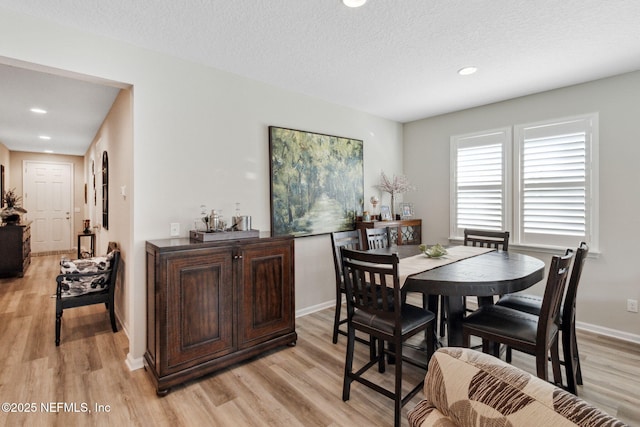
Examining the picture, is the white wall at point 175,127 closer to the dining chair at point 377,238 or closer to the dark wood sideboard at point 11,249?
the dining chair at point 377,238

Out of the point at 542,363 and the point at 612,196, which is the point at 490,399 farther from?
the point at 612,196

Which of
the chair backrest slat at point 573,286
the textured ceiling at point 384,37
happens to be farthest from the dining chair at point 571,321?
Answer: the textured ceiling at point 384,37

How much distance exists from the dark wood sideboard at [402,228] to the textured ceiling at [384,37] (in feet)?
5.35

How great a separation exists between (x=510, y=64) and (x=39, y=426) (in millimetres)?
4288

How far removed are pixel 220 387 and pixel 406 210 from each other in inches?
134

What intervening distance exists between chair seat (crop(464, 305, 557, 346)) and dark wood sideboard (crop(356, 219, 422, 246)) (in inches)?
74.2

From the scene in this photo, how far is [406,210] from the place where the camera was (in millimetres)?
4766

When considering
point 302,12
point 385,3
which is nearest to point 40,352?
point 302,12

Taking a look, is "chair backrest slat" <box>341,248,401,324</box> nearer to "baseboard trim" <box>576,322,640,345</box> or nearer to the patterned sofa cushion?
the patterned sofa cushion

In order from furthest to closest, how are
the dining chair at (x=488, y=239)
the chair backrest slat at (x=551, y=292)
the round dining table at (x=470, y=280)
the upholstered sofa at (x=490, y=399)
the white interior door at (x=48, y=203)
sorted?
the white interior door at (x=48, y=203) < the dining chair at (x=488, y=239) < the round dining table at (x=470, y=280) < the chair backrest slat at (x=551, y=292) < the upholstered sofa at (x=490, y=399)

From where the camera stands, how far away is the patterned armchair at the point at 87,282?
3.06m

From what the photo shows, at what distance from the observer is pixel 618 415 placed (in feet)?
6.57

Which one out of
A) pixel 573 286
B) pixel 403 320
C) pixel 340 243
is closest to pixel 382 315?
pixel 403 320

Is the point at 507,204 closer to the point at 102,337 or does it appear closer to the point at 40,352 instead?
the point at 102,337
